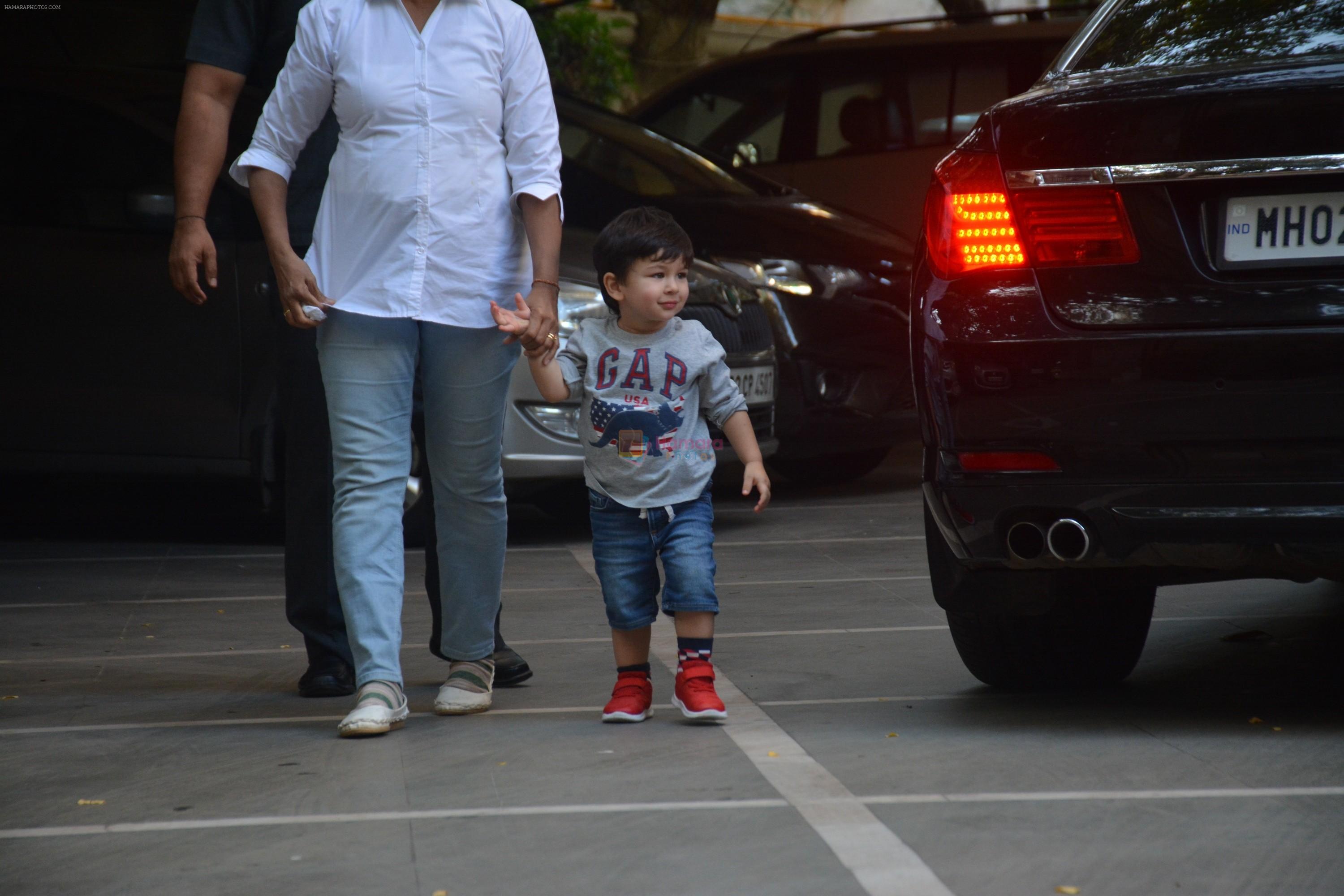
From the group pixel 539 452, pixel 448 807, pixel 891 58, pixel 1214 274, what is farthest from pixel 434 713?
pixel 891 58

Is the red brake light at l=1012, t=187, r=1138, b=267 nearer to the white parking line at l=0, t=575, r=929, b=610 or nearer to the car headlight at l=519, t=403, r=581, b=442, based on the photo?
the white parking line at l=0, t=575, r=929, b=610

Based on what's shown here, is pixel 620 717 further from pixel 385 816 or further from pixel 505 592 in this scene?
pixel 505 592

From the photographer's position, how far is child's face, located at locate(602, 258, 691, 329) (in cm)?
406

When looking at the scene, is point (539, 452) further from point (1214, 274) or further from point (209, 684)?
point (1214, 274)

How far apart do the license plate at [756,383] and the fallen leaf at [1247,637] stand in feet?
8.23

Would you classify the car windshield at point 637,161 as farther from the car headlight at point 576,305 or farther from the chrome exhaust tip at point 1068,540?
the chrome exhaust tip at point 1068,540

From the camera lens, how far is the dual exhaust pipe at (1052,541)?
365cm

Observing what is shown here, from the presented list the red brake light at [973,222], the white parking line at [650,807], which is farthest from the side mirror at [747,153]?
the white parking line at [650,807]

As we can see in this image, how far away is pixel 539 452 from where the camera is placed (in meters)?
6.83

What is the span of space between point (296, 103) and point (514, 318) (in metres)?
0.66

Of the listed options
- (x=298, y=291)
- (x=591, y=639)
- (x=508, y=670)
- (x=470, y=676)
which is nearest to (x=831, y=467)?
(x=591, y=639)

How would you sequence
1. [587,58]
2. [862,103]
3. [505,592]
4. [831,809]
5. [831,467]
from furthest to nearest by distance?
[587,58] → [862,103] → [831,467] → [505,592] → [831,809]

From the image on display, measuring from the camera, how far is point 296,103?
411 cm

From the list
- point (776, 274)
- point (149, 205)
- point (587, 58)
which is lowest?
point (776, 274)
